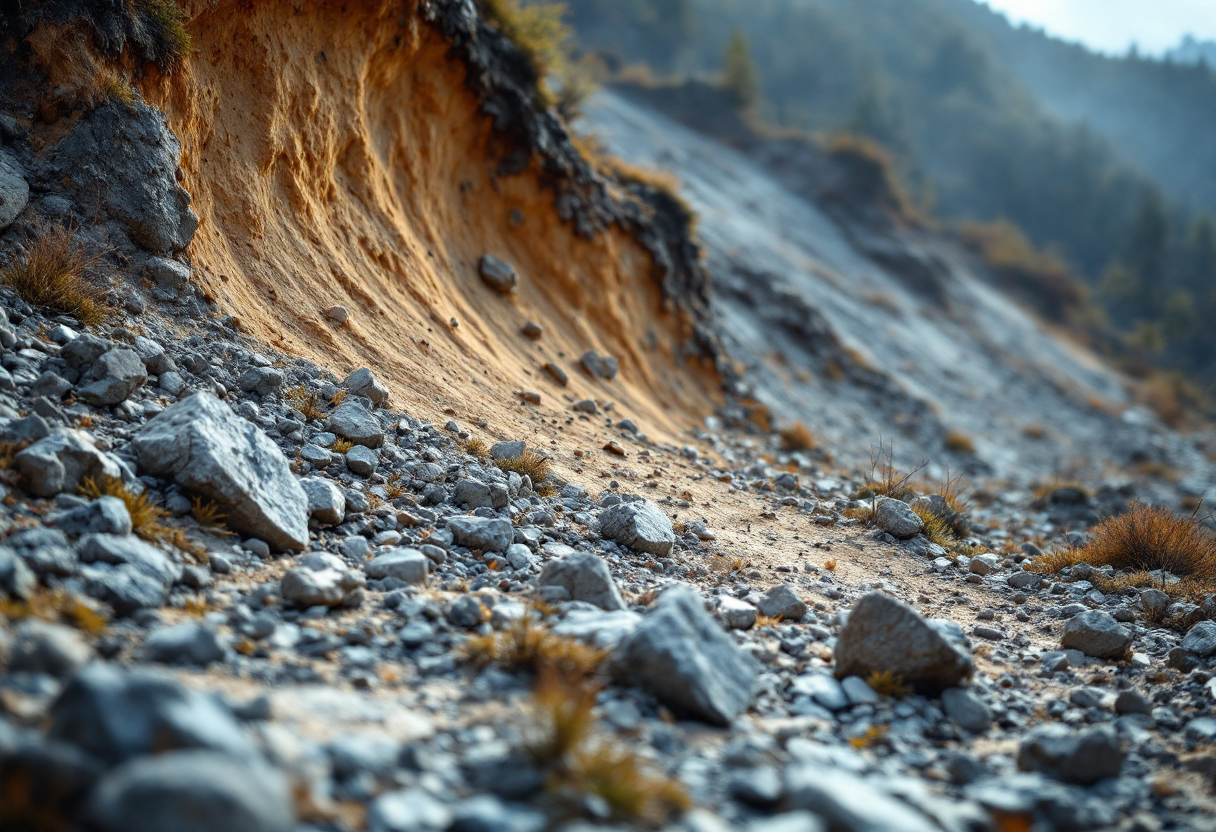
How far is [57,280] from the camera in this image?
4.76 metres

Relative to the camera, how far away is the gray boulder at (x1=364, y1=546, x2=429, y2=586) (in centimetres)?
402

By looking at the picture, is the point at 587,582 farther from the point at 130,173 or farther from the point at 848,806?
the point at 130,173

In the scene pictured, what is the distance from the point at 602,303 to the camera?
476 inches

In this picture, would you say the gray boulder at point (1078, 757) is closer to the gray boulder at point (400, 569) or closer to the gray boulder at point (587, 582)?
the gray boulder at point (587, 582)

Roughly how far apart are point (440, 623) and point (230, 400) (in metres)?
2.62

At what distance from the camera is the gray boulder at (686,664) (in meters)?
3.10

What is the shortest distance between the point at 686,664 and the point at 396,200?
7.71 metres

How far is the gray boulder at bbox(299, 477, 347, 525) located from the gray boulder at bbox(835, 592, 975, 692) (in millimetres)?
3079

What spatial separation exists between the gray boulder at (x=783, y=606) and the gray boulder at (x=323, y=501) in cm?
280

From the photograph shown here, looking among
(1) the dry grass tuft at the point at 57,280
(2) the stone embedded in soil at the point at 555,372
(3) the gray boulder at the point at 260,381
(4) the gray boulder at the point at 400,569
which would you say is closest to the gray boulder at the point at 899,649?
(4) the gray boulder at the point at 400,569

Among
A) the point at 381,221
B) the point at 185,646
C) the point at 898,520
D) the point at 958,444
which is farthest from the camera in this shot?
the point at 958,444

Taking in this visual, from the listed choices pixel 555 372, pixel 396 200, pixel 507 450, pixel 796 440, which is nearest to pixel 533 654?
pixel 507 450

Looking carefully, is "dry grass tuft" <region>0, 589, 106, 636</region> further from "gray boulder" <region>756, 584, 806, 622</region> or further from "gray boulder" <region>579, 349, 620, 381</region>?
"gray boulder" <region>579, 349, 620, 381</region>

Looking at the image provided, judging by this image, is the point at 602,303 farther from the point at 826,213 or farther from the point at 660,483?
the point at 826,213
